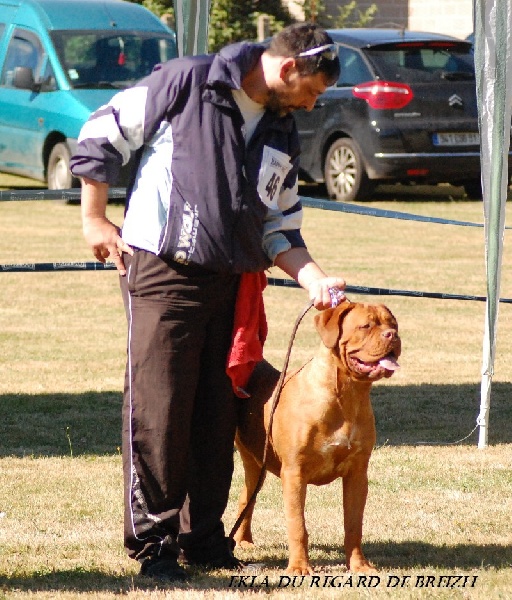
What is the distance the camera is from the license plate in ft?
47.7

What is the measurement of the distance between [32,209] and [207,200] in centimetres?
1171

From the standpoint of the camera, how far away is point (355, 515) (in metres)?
4.16

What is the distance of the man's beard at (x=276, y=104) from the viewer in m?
3.83

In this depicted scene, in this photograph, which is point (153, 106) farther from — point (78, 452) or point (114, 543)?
point (78, 452)

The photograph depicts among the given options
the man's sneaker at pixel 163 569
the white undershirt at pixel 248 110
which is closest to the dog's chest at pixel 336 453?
the man's sneaker at pixel 163 569

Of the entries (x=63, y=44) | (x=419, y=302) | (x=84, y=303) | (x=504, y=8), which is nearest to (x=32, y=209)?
(x=63, y=44)

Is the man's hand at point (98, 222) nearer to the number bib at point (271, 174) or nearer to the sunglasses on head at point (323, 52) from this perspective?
the number bib at point (271, 174)

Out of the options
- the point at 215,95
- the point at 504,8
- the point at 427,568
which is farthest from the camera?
the point at 504,8

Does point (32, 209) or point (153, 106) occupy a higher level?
point (153, 106)

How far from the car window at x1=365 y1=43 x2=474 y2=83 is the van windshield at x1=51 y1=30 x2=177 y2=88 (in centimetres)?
258

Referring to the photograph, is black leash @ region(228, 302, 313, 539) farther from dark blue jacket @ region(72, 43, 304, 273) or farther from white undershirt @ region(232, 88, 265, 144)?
white undershirt @ region(232, 88, 265, 144)

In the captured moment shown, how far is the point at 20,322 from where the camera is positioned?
9312 mm

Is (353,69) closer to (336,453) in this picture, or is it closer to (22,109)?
(22,109)

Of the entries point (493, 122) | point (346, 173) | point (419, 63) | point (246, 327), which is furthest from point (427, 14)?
point (246, 327)
